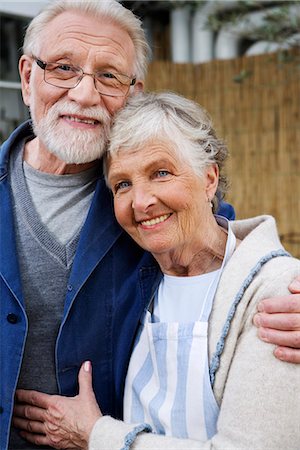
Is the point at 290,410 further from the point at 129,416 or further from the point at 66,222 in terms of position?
the point at 66,222

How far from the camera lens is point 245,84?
229 inches

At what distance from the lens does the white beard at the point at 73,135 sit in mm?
1781

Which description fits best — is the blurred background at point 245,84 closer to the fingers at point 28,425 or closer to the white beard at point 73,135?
the white beard at point 73,135

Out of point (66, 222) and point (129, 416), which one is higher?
point (66, 222)

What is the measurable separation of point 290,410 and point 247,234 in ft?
1.73

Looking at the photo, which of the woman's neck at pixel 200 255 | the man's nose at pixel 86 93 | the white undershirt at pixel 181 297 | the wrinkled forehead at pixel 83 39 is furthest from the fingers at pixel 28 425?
the wrinkled forehead at pixel 83 39

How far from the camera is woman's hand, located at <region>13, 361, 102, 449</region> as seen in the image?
5.57 ft

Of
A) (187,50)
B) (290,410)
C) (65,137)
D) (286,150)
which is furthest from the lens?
(187,50)

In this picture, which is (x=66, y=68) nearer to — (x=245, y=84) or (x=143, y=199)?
(x=143, y=199)

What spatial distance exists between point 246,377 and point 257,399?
0.17 ft

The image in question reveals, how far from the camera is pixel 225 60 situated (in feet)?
19.6

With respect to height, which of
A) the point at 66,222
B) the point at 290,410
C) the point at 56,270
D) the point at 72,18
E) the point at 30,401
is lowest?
the point at 30,401

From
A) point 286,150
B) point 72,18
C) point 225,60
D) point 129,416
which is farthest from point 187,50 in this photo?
point 129,416

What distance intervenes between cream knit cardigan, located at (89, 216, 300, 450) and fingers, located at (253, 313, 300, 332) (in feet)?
0.13
